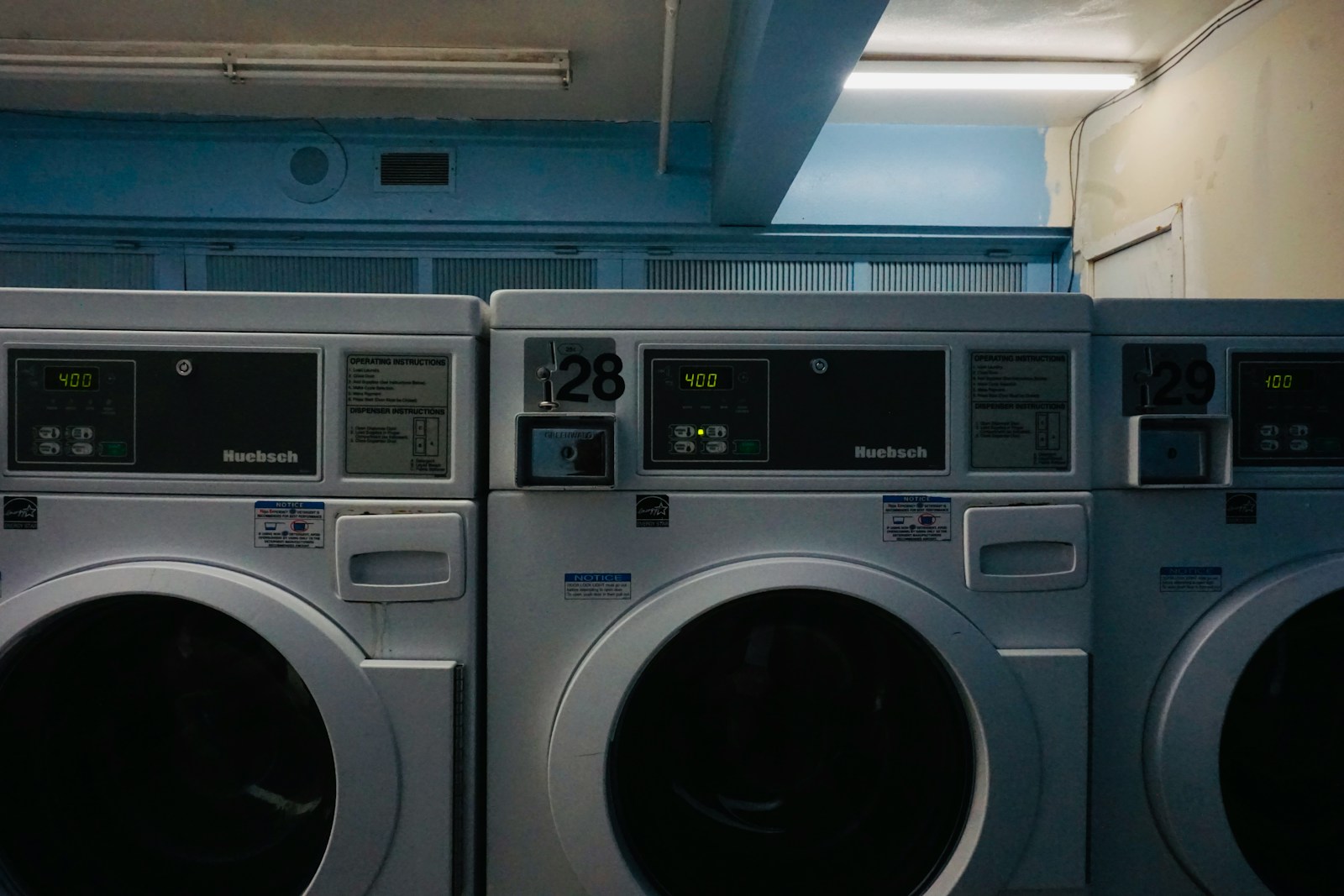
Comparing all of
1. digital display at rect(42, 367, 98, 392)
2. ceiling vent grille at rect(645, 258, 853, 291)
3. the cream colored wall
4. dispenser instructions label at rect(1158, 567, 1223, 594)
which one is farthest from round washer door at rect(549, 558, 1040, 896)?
ceiling vent grille at rect(645, 258, 853, 291)

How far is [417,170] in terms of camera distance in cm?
259

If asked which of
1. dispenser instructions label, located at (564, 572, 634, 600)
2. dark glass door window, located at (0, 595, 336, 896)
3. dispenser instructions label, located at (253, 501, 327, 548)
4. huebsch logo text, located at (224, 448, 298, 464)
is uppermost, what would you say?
huebsch logo text, located at (224, 448, 298, 464)

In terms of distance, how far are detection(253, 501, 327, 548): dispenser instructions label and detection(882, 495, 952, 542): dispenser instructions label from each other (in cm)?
60

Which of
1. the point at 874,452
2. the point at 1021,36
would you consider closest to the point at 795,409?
the point at 874,452

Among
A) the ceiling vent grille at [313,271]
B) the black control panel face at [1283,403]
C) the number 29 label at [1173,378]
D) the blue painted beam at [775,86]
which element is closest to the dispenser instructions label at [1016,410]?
the number 29 label at [1173,378]

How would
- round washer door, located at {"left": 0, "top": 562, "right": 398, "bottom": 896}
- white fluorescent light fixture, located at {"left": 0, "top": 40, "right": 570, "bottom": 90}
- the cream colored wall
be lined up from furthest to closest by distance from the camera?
white fluorescent light fixture, located at {"left": 0, "top": 40, "right": 570, "bottom": 90} < the cream colored wall < round washer door, located at {"left": 0, "top": 562, "right": 398, "bottom": 896}

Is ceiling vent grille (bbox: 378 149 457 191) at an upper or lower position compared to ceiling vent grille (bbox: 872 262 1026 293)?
upper

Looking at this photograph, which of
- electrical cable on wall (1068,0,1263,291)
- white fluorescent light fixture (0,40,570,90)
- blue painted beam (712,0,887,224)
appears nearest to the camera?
blue painted beam (712,0,887,224)

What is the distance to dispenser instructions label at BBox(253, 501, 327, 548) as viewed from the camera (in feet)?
2.54

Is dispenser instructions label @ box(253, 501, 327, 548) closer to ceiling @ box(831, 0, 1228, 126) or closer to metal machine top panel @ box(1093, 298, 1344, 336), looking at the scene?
metal machine top panel @ box(1093, 298, 1344, 336)

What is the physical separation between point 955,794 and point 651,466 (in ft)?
1.60

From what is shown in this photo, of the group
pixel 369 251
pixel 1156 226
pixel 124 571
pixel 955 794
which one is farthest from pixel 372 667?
pixel 1156 226

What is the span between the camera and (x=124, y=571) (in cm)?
75

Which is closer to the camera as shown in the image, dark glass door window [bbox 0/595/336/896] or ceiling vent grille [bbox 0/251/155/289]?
dark glass door window [bbox 0/595/336/896]
